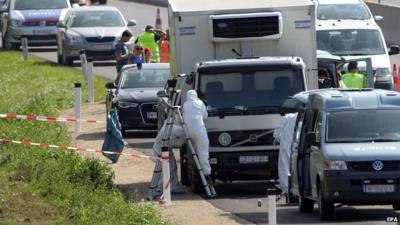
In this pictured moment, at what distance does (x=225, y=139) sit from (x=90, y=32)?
2316 cm

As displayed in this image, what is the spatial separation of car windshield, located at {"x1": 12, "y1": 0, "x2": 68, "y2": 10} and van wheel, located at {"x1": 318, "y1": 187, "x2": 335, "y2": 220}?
33361 millimetres

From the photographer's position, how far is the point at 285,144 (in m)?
21.1

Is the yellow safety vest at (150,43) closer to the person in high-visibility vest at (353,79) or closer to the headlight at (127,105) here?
the headlight at (127,105)

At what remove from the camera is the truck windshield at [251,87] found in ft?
74.5

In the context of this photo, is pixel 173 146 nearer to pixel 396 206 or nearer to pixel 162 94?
pixel 162 94

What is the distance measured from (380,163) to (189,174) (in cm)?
559

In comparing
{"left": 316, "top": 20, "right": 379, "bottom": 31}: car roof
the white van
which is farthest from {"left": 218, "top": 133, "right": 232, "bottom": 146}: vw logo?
{"left": 316, "top": 20, "right": 379, "bottom": 31}: car roof

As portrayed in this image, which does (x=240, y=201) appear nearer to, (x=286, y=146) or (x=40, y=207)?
(x=286, y=146)

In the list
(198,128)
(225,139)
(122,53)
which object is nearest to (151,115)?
(122,53)

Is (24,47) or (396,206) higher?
(396,206)

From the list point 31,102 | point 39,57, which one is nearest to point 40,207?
point 31,102

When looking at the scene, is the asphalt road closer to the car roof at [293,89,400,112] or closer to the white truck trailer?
the white truck trailer

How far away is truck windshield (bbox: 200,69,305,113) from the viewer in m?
22.7

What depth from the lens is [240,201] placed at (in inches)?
851
